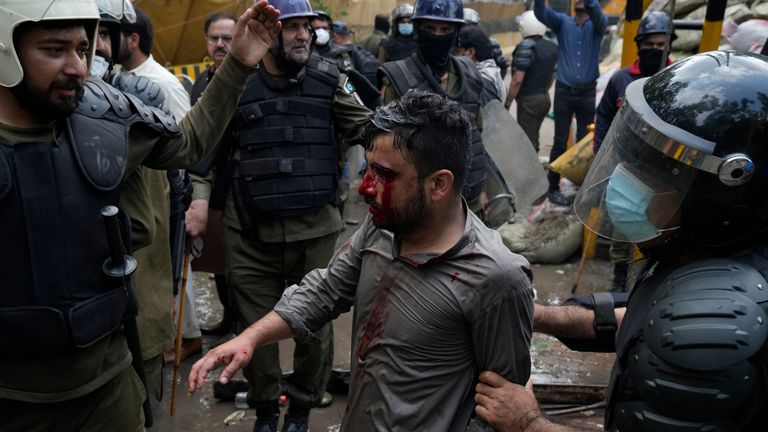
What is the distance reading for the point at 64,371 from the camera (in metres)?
2.15

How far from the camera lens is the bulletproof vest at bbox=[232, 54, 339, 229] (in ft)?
12.2

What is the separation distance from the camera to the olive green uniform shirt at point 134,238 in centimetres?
210

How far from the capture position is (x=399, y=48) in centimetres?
863

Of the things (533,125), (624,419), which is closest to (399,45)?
(533,125)

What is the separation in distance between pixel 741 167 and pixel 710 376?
0.46m

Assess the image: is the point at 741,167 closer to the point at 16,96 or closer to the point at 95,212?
the point at 95,212

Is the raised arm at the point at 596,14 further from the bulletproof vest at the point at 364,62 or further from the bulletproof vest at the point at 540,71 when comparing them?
the bulletproof vest at the point at 364,62

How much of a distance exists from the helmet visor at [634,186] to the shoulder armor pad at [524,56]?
761 centimetres

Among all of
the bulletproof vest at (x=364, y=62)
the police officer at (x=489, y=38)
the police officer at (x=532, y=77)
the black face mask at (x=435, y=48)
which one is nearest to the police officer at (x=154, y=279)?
the black face mask at (x=435, y=48)

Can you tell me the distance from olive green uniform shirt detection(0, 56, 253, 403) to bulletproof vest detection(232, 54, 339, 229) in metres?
1.06

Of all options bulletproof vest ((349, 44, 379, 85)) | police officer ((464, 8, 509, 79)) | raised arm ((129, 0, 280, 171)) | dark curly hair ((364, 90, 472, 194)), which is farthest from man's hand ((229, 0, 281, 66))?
police officer ((464, 8, 509, 79))

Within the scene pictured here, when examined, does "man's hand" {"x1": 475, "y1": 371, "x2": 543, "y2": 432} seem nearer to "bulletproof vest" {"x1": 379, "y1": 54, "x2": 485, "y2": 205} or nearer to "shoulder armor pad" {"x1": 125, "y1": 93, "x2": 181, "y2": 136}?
"shoulder armor pad" {"x1": 125, "y1": 93, "x2": 181, "y2": 136}

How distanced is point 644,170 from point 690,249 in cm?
22

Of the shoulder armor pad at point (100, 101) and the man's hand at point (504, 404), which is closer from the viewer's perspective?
the man's hand at point (504, 404)
